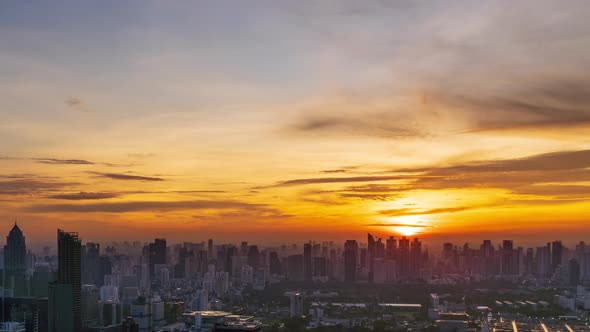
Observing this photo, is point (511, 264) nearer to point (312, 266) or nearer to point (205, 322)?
point (312, 266)

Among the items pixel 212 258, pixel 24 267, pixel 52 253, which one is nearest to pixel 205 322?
pixel 24 267

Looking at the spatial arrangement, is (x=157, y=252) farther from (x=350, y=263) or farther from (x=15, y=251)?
(x=350, y=263)

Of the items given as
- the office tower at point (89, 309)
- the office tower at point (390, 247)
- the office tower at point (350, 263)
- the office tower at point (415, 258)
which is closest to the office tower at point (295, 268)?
the office tower at point (350, 263)

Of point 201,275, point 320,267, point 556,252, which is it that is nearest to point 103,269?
point 201,275

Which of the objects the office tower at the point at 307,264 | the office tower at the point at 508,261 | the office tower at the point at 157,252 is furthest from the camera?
the office tower at the point at 508,261

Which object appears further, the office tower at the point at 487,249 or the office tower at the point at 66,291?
the office tower at the point at 487,249

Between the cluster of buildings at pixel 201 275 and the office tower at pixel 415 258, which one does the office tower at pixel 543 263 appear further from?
the office tower at pixel 415 258

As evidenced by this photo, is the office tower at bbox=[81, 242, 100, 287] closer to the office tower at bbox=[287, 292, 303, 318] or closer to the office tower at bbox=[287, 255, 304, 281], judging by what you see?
the office tower at bbox=[287, 292, 303, 318]
